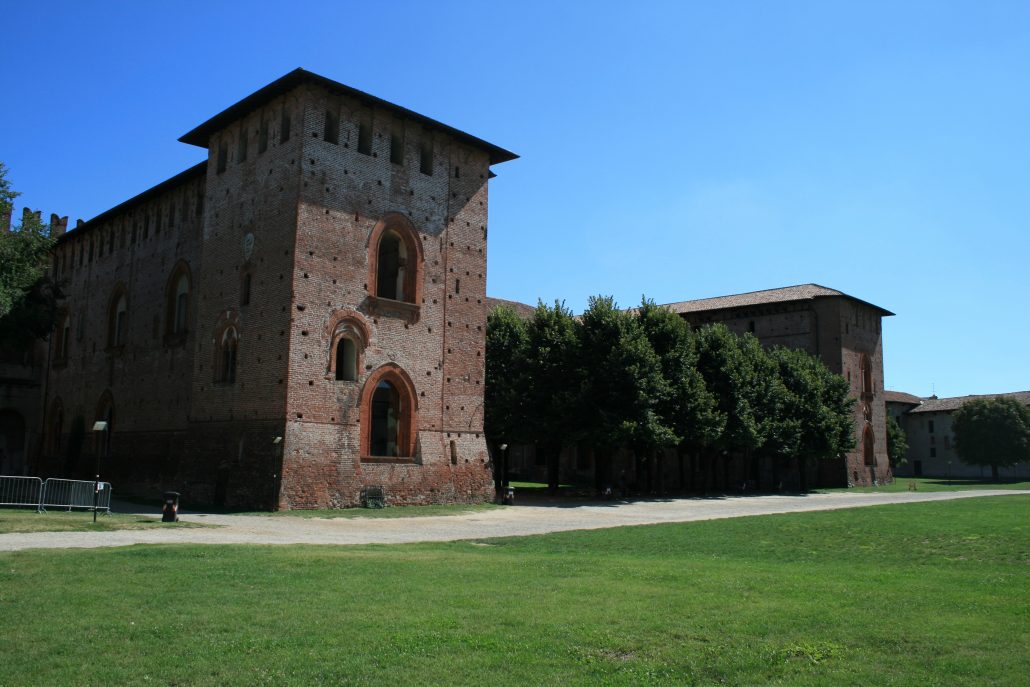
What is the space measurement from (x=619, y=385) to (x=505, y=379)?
699 centimetres

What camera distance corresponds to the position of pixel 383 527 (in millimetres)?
22672

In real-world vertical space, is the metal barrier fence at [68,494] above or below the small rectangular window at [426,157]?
below

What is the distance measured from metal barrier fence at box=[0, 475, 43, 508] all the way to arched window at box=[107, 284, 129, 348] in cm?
1901

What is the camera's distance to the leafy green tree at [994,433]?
251 ft

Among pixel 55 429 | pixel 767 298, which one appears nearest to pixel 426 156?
pixel 55 429

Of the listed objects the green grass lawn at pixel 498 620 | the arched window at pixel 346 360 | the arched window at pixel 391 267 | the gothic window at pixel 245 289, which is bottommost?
the green grass lawn at pixel 498 620

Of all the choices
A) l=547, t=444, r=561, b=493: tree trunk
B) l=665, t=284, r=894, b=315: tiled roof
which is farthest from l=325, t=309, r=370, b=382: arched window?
l=665, t=284, r=894, b=315: tiled roof

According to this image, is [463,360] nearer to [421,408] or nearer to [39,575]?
[421,408]

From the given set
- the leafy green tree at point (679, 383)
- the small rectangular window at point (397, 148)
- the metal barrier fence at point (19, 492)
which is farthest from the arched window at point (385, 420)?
the leafy green tree at point (679, 383)

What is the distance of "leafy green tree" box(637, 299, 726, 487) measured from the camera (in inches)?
1543

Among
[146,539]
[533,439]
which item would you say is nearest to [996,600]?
[146,539]

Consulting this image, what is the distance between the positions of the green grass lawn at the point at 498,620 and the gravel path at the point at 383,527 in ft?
10.6

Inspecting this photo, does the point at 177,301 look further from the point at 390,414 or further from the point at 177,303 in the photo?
the point at 390,414

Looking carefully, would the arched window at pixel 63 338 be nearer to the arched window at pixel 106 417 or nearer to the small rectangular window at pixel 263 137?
the arched window at pixel 106 417
